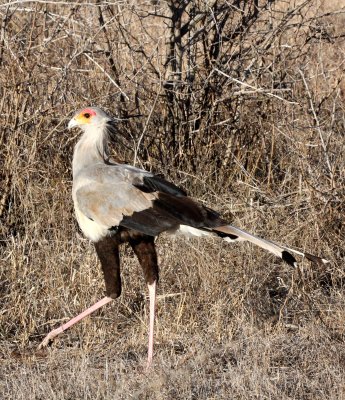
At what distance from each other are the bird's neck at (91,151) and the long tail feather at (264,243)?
2.73ft

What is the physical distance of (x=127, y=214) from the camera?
16.4ft

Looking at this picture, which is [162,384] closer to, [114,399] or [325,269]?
[114,399]

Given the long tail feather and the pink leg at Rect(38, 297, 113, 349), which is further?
the pink leg at Rect(38, 297, 113, 349)

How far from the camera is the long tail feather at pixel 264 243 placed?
187 inches

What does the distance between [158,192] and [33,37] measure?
89.3 inches

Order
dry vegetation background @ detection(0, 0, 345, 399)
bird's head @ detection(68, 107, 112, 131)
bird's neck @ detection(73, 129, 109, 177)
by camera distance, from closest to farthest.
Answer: dry vegetation background @ detection(0, 0, 345, 399), bird's neck @ detection(73, 129, 109, 177), bird's head @ detection(68, 107, 112, 131)

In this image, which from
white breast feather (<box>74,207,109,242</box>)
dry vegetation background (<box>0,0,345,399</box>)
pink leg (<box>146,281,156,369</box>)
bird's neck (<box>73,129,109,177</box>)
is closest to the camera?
dry vegetation background (<box>0,0,345,399</box>)

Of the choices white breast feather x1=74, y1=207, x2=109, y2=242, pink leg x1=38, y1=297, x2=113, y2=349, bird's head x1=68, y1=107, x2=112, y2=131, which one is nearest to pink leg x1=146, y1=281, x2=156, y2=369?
pink leg x1=38, y1=297, x2=113, y2=349

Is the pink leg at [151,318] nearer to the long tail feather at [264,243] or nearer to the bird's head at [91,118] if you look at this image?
the long tail feather at [264,243]

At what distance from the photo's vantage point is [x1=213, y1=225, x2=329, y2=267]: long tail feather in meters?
4.75

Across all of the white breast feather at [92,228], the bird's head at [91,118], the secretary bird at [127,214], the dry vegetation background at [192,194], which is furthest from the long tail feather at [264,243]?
the bird's head at [91,118]

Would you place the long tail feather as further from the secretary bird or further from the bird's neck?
the bird's neck

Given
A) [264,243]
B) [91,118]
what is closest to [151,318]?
[264,243]

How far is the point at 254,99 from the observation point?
23.2 ft
